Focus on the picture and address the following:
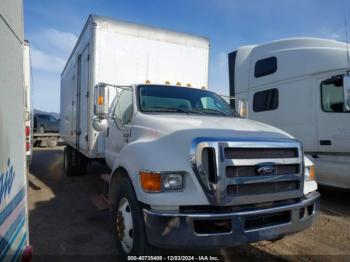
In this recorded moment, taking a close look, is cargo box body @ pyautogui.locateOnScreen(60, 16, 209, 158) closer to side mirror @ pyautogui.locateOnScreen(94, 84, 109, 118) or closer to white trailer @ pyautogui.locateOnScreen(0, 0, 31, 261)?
side mirror @ pyautogui.locateOnScreen(94, 84, 109, 118)

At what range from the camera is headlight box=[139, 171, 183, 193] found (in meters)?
2.94

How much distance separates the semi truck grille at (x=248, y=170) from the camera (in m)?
2.85

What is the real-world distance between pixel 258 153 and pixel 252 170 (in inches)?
7.1

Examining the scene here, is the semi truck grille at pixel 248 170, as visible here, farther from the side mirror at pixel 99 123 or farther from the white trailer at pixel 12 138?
the side mirror at pixel 99 123

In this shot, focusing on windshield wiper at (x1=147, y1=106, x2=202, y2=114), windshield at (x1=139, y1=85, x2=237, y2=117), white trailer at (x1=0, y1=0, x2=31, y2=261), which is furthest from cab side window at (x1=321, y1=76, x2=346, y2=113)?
white trailer at (x1=0, y1=0, x2=31, y2=261)

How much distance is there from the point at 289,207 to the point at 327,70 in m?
4.38

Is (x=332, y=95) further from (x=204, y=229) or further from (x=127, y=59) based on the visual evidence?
(x=204, y=229)

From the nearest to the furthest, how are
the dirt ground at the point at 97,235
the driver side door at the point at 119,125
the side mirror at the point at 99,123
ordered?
the dirt ground at the point at 97,235 → the driver side door at the point at 119,125 → the side mirror at the point at 99,123

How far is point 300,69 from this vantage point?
6.96 m

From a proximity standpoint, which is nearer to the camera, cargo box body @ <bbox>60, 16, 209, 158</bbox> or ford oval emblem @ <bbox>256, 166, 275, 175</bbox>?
ford oval emblem @ <bbox>256, 166, 275, 175</bbox>

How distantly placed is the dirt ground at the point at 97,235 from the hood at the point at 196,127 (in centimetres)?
156

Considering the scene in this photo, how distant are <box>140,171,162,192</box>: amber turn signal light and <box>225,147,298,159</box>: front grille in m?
0.67

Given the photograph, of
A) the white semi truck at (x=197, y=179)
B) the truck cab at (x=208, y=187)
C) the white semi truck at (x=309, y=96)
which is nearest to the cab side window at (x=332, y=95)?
the white semi truck at (x=309, y=96)

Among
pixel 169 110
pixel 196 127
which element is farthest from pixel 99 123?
pixel 196 127
